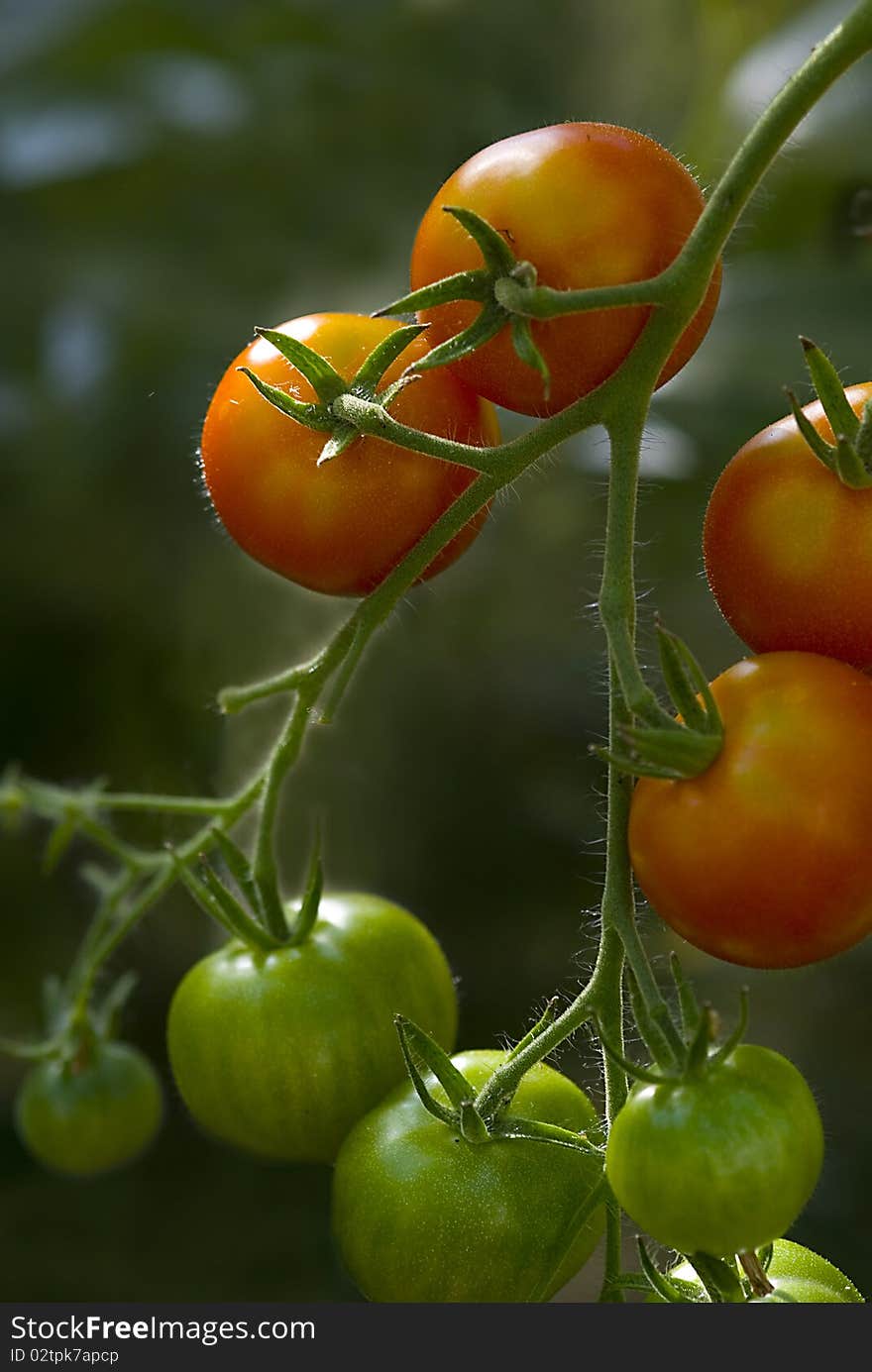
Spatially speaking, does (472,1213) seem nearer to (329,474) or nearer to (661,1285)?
(661,1285)

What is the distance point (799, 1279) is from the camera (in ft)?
1.75

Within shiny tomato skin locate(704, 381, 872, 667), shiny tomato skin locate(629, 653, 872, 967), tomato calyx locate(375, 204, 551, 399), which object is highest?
tomato calyx locate(375, 204, 551, 399)

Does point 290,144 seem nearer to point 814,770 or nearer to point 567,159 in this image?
point 567,159

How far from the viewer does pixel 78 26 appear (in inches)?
54.2

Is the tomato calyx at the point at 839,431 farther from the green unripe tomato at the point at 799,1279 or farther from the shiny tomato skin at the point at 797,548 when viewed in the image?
the green unripe tomato at the point at 799,1279

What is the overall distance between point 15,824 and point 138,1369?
50cm

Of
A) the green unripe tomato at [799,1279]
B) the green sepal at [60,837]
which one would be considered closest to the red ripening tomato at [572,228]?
the green unripe tomato at [799,1279]

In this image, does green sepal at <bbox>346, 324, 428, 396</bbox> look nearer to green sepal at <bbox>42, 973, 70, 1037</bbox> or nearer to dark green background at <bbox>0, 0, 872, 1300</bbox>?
dark green background at <bbox>0, 0, 872, 1300</bbox>

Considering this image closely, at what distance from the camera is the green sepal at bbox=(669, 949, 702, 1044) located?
0.42 meters

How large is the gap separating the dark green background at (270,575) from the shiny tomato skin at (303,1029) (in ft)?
1.43

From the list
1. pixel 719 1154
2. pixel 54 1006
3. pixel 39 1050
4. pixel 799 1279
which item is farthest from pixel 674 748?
pixel 54 1006

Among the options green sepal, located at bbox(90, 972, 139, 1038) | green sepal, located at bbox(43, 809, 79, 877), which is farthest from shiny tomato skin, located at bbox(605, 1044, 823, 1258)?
green sepal, located at bbox(90, 972, 139, 1038)

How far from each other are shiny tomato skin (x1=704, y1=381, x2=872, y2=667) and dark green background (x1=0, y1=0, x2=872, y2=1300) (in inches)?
20.4

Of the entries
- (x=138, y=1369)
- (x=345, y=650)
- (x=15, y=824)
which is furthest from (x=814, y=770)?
(x=15, y=824)
